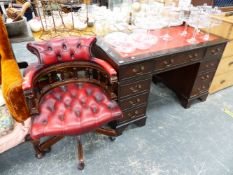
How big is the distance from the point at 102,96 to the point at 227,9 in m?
1.84

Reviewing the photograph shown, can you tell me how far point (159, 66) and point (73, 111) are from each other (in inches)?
29.2

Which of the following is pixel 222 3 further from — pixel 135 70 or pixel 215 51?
pixel 135 70

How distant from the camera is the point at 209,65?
1.83 m

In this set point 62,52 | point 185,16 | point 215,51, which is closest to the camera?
point 62,52

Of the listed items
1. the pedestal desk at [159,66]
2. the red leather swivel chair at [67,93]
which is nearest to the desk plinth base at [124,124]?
the pedestal desk at [159,66]

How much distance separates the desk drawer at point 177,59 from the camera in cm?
148

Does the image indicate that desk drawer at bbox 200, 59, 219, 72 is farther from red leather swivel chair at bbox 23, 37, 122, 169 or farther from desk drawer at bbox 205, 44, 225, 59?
red leather swivel chair at bbox 23, 37, 122, 169

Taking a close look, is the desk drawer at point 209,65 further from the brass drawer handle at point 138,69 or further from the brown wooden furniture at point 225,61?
the brass drawer handle at point 138,69

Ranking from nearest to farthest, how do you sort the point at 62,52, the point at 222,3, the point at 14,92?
1. the point at 14,92
2. the point at 62,52
3. the point at 222,3

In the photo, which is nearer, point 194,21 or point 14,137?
A: point 14,137

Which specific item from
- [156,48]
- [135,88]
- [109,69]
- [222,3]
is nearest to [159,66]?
[156,48]

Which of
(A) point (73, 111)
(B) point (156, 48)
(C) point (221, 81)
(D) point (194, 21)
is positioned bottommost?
(C) point (221, 81)

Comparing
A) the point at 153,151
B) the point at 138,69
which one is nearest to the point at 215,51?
the point at 138,69

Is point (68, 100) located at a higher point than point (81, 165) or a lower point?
higher
